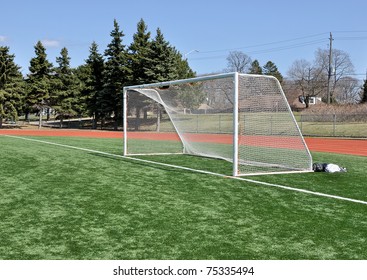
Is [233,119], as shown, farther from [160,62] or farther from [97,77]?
[97,77]

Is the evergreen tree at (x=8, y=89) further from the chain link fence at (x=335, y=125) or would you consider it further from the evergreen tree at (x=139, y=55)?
the chain link fence at (x=335, y=125)

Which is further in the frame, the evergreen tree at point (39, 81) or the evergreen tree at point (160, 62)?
the evergreen tree at point (39, 81)

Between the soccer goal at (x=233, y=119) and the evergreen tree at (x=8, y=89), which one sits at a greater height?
the evergreen tree at (x=8, y=89)

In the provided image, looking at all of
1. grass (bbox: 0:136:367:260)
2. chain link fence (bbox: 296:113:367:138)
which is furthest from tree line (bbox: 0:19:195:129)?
grass (bbox: 0:136:367:260)

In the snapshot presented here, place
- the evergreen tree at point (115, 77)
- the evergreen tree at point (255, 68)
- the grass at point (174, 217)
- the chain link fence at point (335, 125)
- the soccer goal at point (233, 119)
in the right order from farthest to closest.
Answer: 1. the evergreen tree at point (255, 68)
2. the evergreen tree at point (115, 77)
3. the chain link fence at point (335, 125)
4. the soccer goal at point (233, 119)
5. the grass at point (174, 217)

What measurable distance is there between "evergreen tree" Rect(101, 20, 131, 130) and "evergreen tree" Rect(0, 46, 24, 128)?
841 cm

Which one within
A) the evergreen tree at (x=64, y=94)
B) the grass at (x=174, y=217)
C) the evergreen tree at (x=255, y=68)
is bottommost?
the grass at (x=174, y=217)

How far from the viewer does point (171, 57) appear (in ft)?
109

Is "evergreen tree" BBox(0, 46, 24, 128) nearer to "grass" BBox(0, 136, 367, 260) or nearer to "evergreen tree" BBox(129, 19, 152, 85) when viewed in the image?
"evergreen tree" BBox(129, 19, 152, 85)

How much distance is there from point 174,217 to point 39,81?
38.8 m

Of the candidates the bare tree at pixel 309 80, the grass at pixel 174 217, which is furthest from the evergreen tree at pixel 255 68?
the grass at pixel 174 217

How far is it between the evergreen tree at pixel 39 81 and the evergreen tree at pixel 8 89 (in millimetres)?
1190

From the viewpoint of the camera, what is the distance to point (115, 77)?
36.5 meters

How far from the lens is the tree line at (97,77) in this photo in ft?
109
